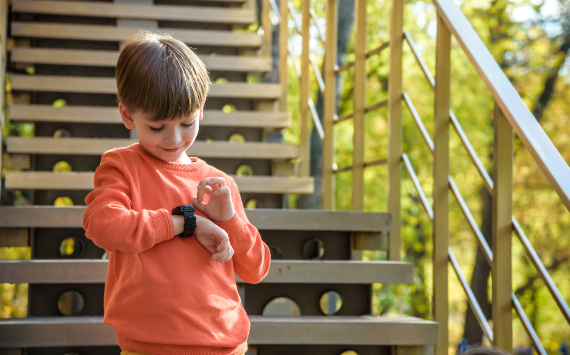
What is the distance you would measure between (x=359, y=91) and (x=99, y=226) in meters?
2.04

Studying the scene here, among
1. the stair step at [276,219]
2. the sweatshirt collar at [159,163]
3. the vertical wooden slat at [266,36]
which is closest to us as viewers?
the sweatshirt collar at [159,163]

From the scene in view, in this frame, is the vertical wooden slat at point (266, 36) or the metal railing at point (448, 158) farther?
the vertical wooden slat at point (266, 36)

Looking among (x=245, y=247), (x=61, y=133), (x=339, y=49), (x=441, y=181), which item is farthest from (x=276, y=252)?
(x=339, y=49)

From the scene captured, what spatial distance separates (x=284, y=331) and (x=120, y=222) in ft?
3.41

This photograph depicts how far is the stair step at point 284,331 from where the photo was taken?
1914 millimetres

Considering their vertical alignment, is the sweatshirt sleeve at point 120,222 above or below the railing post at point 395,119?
below

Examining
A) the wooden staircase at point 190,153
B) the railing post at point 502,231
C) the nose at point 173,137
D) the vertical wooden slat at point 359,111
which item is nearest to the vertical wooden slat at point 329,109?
the wooden staircase at point 190,153

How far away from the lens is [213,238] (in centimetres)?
124

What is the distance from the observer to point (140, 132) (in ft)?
3.99

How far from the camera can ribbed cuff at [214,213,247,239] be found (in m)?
1.29

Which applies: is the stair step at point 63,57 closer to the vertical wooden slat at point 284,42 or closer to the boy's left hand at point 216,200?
the vertical wooden slat at point 284,42

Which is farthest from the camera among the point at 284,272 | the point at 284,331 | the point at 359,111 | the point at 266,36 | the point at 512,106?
the point at 266,36

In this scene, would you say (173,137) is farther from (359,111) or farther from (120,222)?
(359,111)

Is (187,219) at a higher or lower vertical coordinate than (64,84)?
lower
